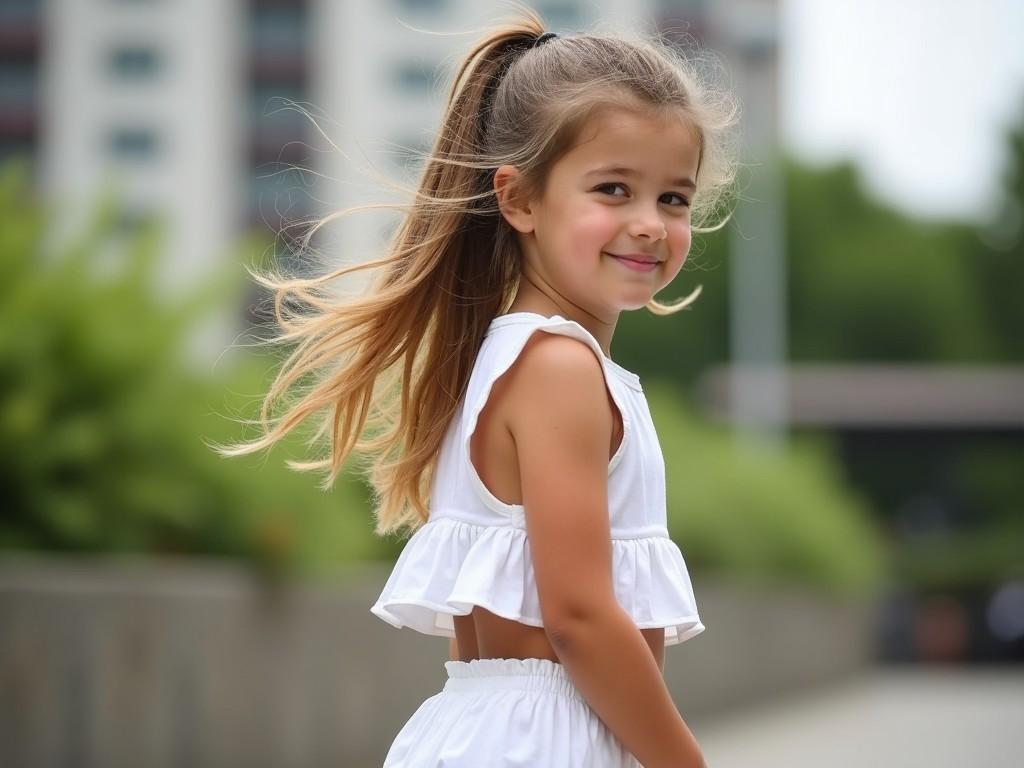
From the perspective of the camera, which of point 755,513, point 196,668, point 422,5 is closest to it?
point 196,668

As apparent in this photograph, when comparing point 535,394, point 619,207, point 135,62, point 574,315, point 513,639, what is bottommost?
point 513,639

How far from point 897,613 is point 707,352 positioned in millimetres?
20354

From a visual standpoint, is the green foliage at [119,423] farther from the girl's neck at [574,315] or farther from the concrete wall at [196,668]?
the girl's neck at [574,315]

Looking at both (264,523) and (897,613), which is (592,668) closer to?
(264,523)

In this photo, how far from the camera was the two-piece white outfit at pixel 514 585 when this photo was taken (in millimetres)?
1991

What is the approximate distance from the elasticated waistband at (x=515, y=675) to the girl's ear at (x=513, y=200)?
1.83 ft

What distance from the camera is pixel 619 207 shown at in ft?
6.88

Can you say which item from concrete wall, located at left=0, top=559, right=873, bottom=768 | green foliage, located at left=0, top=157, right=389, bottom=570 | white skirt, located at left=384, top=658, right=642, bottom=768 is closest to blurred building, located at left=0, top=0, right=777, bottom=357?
green foliage, located at left=0, top=157, right=389, bottom=570

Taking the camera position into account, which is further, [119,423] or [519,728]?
[119,423]

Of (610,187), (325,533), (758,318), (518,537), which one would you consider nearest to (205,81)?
(758,318)

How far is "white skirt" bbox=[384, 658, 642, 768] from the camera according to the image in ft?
6.48

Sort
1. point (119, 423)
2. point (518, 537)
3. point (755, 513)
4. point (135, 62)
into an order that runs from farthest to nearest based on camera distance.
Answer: point (135, 62)
point (755, 513)
point (119, 423)
point (518, 537)

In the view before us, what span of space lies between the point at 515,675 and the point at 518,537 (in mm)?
167

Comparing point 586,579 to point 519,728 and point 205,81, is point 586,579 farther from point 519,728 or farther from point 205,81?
point 205,81
